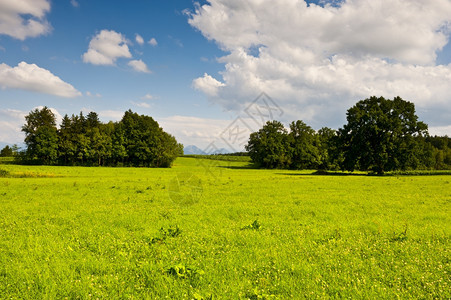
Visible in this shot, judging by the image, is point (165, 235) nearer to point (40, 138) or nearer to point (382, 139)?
point (382, 139)

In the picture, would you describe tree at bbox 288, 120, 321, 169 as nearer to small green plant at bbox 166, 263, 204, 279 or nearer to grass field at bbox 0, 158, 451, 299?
grass field at bbox 0, 158, 451, 299

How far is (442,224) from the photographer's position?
12094mm

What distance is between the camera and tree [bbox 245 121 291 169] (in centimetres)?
9362

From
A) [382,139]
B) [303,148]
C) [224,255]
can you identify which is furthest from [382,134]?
[224,255]

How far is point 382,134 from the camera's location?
55375 millimetres

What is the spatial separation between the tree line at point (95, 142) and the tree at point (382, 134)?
211 ft

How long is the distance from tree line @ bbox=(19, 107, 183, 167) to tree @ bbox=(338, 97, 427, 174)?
6420 centimetres

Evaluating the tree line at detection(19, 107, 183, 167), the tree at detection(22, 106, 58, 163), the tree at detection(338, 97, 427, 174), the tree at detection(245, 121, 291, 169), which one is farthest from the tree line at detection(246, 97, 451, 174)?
the tree at detection(22, 106, 58, 163)

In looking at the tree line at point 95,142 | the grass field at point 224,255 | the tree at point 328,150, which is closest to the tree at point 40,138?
the tree line at point 95,142

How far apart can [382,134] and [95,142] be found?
289 feet

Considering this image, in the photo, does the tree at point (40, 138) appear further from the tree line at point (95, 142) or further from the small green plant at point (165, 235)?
the small green plant at point (165, 235)

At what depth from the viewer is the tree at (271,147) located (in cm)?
9362

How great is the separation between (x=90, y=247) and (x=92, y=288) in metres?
3.23

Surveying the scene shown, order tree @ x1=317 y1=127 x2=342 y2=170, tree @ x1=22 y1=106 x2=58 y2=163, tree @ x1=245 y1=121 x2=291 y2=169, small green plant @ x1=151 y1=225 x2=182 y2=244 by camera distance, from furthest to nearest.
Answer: tree @ x1=245 y1=121 x2=291 y2=169, tree @ x1=22 y1=106 x2=58 y2=163, tree @ x1=317 y1=127 x2=342 y2=170, small green plant @ x1=151 y1=225 x2=182 y2=244
